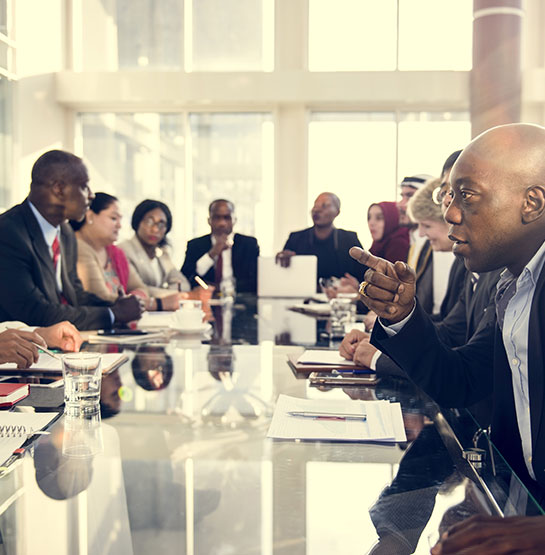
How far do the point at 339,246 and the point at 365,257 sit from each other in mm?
4331

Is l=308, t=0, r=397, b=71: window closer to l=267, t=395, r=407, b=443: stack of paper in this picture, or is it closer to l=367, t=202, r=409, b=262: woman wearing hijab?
l=367, t=202, r=409, b=262: woman wearing hijab

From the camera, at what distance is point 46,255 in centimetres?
284

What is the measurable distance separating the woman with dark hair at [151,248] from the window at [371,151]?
374 centimetres

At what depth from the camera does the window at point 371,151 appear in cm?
827

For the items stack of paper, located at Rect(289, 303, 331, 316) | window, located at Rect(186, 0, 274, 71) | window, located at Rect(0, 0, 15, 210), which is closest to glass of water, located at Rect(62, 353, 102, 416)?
stack of paper, located at Rect(289, 303, 331, 316)

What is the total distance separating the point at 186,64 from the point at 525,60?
13.3 ft

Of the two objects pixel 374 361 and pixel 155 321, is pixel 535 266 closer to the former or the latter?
pixel 374 361

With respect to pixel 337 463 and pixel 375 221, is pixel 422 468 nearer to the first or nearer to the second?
pixel 337 463

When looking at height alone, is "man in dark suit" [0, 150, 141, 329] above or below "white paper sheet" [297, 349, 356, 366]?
above

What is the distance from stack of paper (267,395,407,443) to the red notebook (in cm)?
53

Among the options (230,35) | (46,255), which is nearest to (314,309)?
(46,255)

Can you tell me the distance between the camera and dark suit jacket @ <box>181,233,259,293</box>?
507 centimetres

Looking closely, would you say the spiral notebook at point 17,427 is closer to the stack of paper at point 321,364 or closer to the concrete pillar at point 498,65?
the stack of paper at point 321,364

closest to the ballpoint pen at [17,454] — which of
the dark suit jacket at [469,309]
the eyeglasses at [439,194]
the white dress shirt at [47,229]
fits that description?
the dark suit jacket at [469,309]
